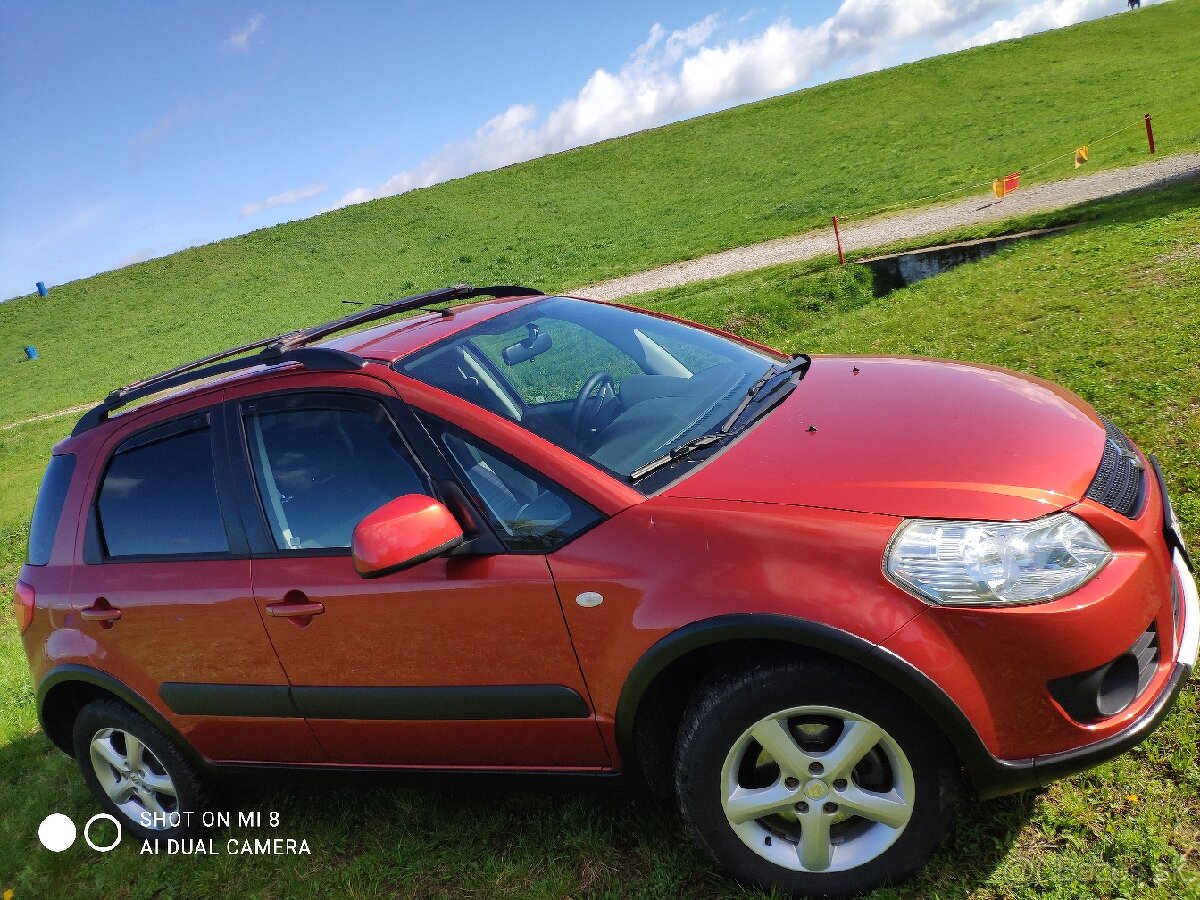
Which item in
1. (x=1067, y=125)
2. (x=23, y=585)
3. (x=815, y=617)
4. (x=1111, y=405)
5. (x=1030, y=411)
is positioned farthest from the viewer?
(x=1067, y=125)

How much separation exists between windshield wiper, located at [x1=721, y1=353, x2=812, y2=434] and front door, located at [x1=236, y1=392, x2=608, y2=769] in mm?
Answer: 882

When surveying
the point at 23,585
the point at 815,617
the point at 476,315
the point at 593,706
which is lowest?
the point at 593,706

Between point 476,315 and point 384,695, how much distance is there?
1.54 meters

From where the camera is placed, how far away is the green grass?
283 centimetres

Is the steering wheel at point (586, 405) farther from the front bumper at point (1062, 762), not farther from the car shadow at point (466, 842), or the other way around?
the front bumper at point (1062, 762)

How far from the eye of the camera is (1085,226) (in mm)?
10867

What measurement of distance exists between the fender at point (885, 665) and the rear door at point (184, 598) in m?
1.65

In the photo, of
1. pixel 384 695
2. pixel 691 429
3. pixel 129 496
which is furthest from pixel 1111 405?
pixel 129 496

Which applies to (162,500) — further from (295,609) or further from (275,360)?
(295,609)

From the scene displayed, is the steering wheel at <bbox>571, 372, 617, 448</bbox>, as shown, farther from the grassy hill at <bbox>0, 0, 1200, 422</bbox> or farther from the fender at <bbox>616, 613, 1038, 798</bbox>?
the grassy hill at <bbox>0, 0, 1200, 422</bbox>

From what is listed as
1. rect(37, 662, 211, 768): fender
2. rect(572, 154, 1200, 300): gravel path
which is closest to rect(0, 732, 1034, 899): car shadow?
rect(37, 662, 211, 768): fender

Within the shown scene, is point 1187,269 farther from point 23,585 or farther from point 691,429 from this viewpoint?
point 23,585

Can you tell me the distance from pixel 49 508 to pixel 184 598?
1041 mm

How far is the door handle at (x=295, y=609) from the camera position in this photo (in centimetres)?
309
